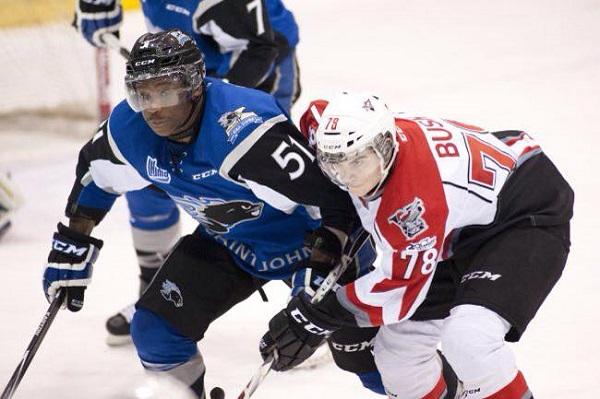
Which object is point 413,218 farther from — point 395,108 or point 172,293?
point 395,108

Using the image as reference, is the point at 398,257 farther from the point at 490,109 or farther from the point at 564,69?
the point at 564,69

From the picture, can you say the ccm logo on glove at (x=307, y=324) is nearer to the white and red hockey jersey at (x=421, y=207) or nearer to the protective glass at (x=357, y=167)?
the white and red hockey jersey at (x=421, y=207)

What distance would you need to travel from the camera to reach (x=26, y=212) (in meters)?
5.43

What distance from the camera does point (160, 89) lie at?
3020mm

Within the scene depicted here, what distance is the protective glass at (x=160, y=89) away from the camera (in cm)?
302

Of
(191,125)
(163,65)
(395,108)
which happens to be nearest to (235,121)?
(191,125)

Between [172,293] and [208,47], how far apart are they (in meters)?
1.22

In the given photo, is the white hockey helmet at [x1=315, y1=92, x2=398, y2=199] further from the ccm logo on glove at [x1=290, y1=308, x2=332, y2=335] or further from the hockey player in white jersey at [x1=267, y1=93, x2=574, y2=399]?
the ccm logo on glove at [x1=290, y1=308, x2=332, y2=335]

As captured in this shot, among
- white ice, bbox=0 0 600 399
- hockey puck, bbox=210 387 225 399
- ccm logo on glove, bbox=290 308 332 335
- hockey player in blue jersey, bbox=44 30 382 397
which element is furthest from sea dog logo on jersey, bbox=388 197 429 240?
white ice, bbox=0 0 600 399

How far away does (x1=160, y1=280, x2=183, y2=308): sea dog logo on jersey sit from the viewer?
10.7ft

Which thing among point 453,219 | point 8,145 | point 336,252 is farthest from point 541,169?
point 8,145

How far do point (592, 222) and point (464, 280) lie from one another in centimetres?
215

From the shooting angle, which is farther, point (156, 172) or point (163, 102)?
point (156, 172)

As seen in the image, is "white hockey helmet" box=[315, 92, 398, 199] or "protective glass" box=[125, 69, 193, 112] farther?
"protective glass" box=[125, 69, 193, 112]
